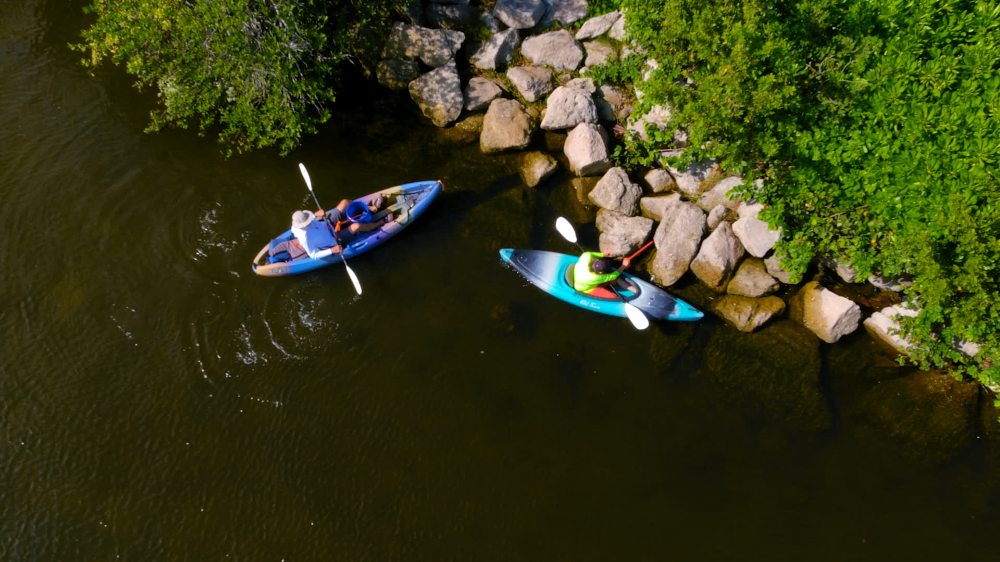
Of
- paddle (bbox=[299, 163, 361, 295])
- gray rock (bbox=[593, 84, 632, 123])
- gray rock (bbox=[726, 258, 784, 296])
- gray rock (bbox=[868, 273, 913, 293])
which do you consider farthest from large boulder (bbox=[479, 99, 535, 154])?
gray rock (bbox=[868, 273, 913, 293])

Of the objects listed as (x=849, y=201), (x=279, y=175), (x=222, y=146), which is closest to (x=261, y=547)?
(x=279, y=175)

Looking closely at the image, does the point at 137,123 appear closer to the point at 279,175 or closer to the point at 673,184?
the point at 279,175

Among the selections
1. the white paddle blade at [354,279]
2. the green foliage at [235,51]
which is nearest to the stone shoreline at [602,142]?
the green foliage at [235,51]

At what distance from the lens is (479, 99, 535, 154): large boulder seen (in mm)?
11734

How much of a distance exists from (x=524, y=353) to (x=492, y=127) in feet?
15.0

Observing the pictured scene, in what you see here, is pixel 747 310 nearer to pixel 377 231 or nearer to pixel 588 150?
pixel 588 150

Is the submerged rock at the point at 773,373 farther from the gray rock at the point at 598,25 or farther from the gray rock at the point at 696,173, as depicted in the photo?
the gray rock at the point at 598,25

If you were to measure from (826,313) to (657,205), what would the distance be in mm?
3307

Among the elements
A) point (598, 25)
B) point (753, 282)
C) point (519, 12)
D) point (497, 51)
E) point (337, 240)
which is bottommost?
point (753, 282)

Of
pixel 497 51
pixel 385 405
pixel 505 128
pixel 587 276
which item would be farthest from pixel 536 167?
pixel 385 405

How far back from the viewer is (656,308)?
1019cm

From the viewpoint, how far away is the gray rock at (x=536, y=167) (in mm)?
11539

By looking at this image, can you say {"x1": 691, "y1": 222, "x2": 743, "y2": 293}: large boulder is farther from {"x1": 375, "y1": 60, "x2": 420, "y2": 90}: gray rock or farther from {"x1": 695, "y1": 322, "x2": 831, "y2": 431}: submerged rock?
{"x1": 375, "y1": 60, "x2": 420, "y2": 90}: gray rock

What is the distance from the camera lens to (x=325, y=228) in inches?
403
